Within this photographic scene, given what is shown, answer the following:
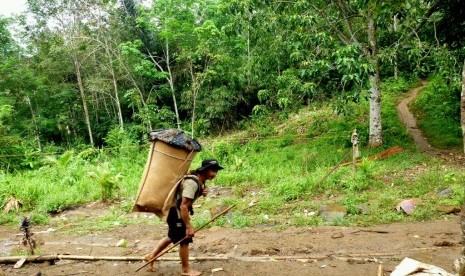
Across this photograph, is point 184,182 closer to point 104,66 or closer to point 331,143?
point 331,143

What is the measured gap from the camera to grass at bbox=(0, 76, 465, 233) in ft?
21.3

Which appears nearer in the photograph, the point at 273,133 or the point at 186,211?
the point at 186,211

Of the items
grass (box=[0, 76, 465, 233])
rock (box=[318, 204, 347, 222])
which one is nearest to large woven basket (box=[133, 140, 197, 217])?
grass (box=[0, 76, 465, 233])

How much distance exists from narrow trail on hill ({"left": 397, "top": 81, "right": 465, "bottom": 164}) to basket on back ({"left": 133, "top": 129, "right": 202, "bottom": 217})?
7.91m

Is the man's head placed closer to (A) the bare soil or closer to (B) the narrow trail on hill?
(A) the bare soil

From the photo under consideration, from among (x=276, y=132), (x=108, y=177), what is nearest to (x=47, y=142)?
(x=276, y=132)

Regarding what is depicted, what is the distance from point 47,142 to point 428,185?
892 inches

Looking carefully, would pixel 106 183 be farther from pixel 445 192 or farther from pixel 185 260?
pixel 445 192

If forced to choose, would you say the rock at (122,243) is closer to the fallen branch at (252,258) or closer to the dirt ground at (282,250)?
the dirt ground at (282,250)

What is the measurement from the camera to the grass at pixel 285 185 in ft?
21.3

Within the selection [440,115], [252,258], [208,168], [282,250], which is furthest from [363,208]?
[440,115]

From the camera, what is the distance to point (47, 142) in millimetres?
23641

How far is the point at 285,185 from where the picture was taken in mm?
7922

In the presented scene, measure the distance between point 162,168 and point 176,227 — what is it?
2.47 feet
